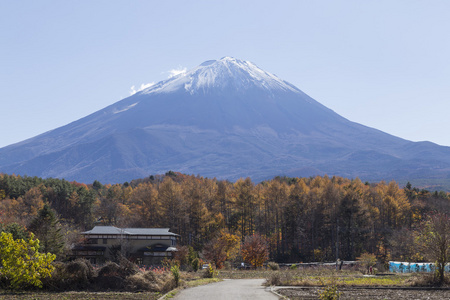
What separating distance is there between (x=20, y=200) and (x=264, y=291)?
237 feet

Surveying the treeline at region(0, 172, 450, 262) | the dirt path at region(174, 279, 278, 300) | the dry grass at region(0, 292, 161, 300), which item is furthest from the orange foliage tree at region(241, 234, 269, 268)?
the dry grass at region(0, 292, 161, 300)

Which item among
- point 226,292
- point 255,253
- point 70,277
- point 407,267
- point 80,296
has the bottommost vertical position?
point 407,267

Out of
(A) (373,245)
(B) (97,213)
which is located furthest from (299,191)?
(B) (97,213)

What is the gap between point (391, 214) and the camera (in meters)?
89.6

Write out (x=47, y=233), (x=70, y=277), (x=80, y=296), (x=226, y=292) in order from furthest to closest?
(x=47, y=233)
(x=70, y=277)
(x=226, y=292)
(x=80, y=296)

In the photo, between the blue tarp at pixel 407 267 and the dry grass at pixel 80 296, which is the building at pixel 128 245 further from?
the dry grass at pixel 80 296

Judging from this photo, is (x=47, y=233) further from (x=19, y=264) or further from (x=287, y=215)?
(x=287, y=215)

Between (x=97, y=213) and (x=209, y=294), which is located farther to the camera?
(x=97, y=213)

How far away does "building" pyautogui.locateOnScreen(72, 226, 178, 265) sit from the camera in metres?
63.0

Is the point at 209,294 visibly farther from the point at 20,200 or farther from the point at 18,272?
the point at 20,200

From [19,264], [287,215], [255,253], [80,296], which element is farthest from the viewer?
[287,215]

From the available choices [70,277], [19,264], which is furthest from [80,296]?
[19,264]

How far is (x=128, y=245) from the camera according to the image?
2475 inches

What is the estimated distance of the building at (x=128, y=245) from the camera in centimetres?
6303
